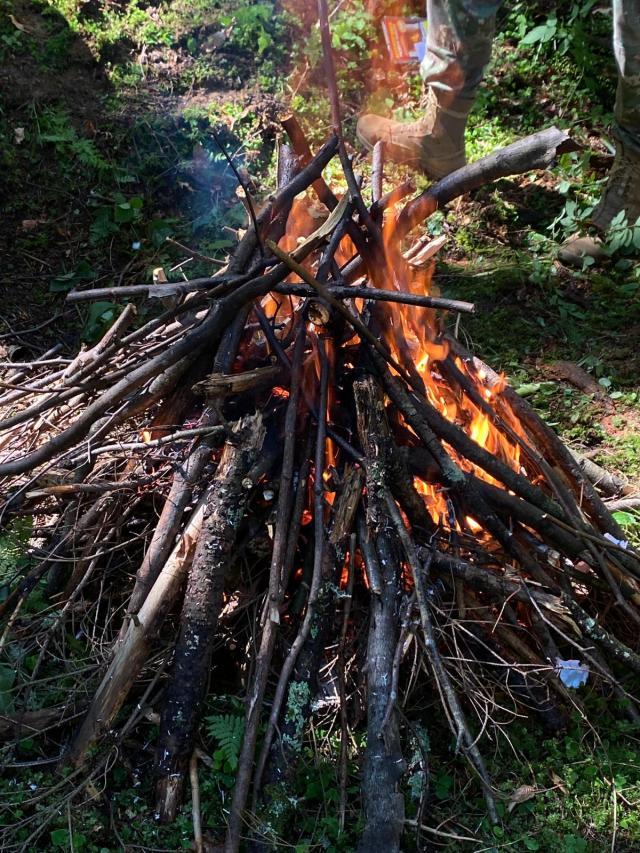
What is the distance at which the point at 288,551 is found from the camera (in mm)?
2645

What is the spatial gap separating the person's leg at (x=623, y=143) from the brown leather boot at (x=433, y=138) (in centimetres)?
99

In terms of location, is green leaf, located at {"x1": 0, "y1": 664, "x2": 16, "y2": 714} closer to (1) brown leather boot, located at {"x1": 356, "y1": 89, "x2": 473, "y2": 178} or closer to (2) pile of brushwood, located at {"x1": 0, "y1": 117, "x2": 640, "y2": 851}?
(2) pile of brushwood, located at {"x1": 0, "y1": 117, "x2": 640, "y2": 851}

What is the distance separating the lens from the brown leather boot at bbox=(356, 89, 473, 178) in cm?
516

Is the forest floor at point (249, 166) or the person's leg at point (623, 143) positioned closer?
the person's leg at point (623, 143)

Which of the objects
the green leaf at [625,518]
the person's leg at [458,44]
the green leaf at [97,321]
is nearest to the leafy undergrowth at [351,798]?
the green leaf at [625,518]

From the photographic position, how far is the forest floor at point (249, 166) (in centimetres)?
445

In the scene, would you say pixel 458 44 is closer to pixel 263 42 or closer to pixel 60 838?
pixel 263 42

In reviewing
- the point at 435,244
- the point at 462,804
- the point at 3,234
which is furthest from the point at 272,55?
the point at 462,804

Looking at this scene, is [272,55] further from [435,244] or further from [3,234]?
[435,244]

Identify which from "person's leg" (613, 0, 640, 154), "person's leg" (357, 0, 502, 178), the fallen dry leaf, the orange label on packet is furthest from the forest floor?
the fallen dry leaf

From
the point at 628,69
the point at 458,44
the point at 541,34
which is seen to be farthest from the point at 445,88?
the point at 541,34

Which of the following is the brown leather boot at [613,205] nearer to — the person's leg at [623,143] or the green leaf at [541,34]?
the person's leg at [623,143]

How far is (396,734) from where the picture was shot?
237cm

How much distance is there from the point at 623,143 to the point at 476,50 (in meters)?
1.11
